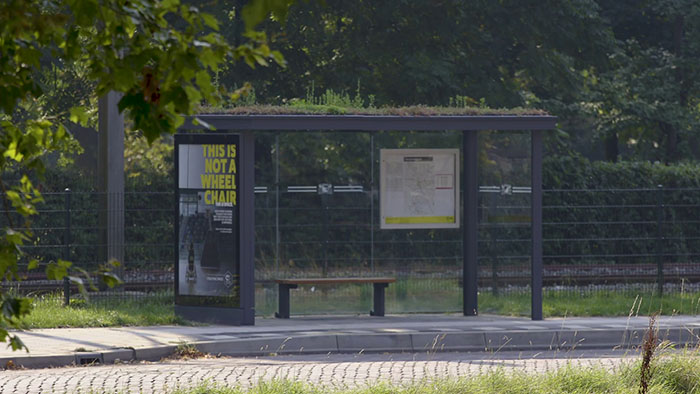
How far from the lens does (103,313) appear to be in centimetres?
1480

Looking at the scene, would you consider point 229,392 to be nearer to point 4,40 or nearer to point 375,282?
point 4,40

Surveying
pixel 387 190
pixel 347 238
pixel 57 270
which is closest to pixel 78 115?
pixel 57 270

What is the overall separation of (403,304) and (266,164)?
106 inches

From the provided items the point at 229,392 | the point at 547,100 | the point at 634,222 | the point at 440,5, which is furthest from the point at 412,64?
the point at 229,392

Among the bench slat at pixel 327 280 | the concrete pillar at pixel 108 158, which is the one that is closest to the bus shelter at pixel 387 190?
the bench slat at pixel 327 280

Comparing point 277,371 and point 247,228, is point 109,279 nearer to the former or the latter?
point 277,371

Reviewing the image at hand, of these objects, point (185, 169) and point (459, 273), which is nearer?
point (185, 169)

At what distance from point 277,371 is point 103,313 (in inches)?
192

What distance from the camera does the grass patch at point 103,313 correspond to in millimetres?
14039

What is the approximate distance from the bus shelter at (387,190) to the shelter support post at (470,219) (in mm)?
13

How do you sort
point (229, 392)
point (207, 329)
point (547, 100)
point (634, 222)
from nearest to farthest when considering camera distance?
point (229, 392) < point (207, 329) < point (634, 222) < point (547, 100)

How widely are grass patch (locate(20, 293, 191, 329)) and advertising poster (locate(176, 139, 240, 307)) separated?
0.53 metres

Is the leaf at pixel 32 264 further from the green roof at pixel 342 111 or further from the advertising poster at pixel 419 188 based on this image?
the advertising poster at pixel 419 188

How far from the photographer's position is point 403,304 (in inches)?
634
